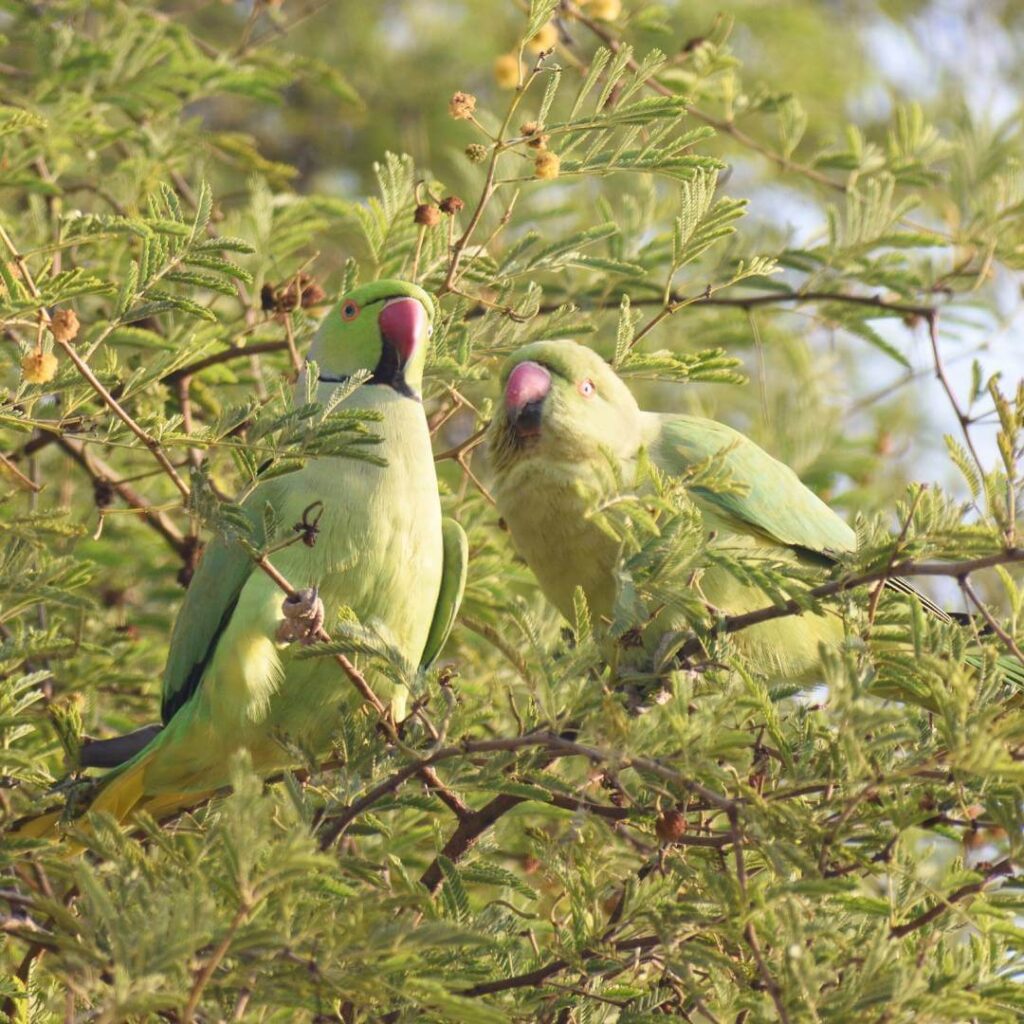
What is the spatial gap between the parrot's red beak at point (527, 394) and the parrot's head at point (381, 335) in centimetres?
23

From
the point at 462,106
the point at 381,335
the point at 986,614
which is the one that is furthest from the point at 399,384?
the point at 986,614

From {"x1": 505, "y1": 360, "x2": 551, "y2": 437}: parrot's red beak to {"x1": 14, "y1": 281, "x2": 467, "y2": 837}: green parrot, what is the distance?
0.79ft

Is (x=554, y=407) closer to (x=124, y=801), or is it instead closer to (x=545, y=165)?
(x=545, y=165)

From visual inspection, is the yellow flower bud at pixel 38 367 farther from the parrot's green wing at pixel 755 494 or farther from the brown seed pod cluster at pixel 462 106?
the parrot's green wing at pixel 755 494

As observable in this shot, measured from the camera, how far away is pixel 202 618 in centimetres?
351

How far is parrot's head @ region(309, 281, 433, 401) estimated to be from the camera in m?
3.45

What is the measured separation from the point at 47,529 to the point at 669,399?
13.7ft

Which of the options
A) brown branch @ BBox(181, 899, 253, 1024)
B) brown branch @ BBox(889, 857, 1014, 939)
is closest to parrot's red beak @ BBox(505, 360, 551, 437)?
brown branch @ BBox(889, 857, 1014, 939)

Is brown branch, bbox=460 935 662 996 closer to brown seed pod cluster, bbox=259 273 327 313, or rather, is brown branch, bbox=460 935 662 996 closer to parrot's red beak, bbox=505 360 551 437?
parrot's red beak, bbox=505 360 551 437

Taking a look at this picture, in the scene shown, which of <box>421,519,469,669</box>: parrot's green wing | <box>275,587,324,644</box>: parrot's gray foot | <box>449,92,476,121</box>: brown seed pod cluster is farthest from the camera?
<box>421,519,469,669</box>: parrot's green wing

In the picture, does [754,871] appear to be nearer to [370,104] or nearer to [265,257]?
[265,257]

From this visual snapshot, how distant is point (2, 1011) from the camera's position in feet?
9.46

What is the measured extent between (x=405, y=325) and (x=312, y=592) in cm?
71

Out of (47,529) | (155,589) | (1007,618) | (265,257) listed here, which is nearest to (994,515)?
(1007,618)
